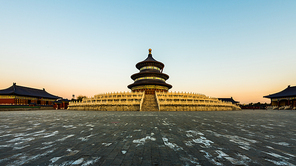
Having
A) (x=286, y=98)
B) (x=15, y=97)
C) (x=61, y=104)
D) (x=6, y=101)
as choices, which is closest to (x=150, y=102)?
(x=61, y=104)

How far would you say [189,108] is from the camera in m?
21.7

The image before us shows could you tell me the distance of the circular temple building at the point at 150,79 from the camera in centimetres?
3878

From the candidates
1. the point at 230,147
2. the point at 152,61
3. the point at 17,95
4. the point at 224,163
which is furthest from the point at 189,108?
the point at 17,95

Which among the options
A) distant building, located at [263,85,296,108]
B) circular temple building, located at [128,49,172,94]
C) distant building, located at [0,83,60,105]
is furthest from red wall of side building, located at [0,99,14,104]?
distant building, located at [263,85,296,108]

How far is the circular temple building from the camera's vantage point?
38781mm

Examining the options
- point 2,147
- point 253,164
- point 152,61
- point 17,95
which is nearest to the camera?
point 253,164

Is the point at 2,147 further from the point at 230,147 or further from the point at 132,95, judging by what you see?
the point at 132,95

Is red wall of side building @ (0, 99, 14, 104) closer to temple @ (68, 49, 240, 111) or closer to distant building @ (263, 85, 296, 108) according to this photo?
temple @ (68, 49, 240, 111)

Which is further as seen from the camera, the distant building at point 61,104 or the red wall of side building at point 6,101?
the red wall of side building at point 6,101

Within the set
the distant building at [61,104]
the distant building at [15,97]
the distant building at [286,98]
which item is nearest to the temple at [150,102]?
the distant building at [61,104]

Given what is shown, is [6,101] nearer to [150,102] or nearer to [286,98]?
[150,102]

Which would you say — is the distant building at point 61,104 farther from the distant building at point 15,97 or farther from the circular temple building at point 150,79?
the circular temple building at point 150,79

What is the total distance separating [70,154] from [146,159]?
2084 mm

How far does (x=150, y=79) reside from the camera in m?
41.0
